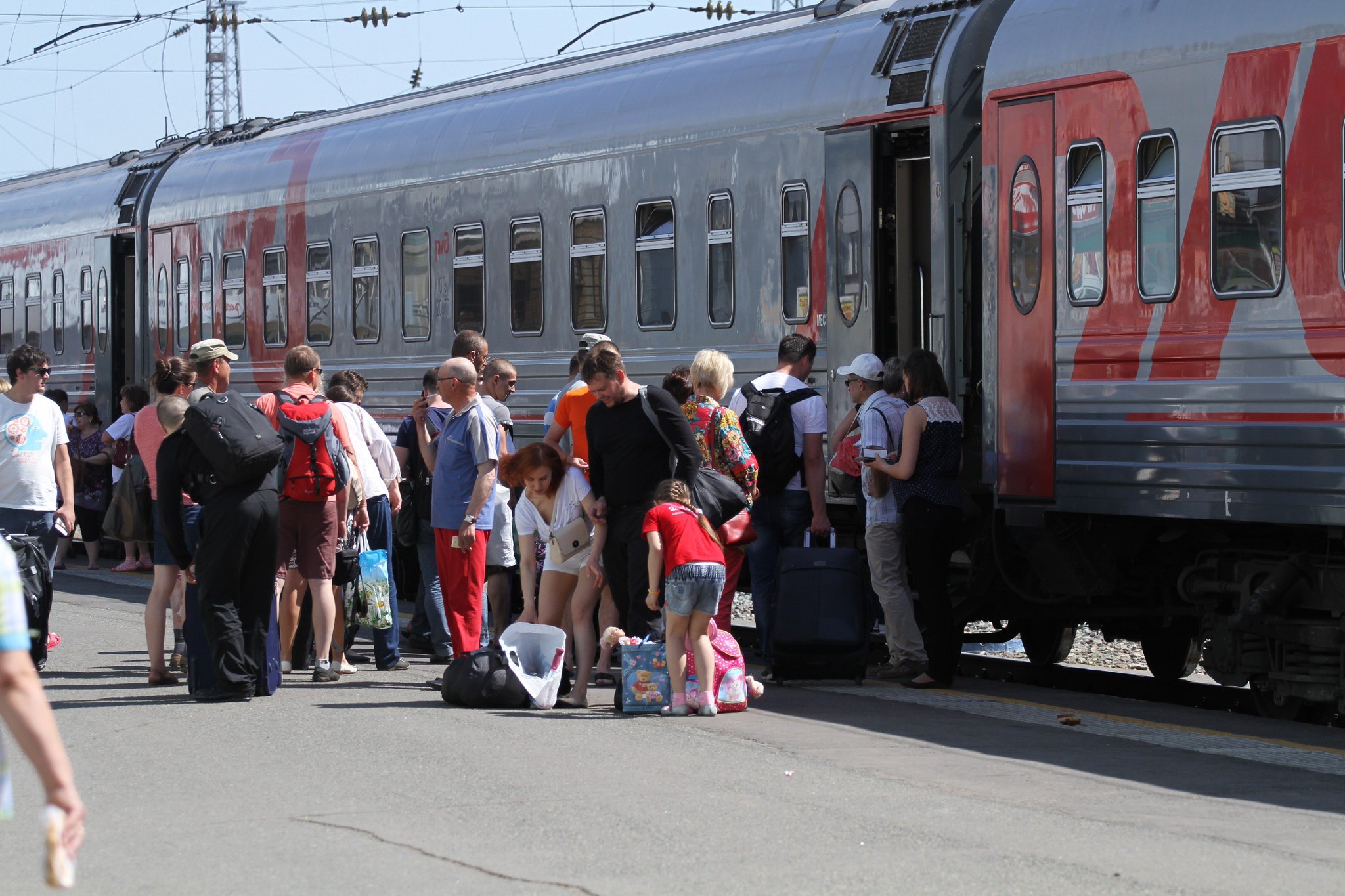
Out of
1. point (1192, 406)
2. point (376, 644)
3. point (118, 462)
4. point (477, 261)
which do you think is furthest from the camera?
point (118, 462)

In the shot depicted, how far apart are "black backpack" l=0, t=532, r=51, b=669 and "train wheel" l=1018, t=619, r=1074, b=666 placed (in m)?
5.88

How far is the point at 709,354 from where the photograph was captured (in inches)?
426

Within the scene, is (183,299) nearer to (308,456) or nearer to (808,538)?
(308,456)

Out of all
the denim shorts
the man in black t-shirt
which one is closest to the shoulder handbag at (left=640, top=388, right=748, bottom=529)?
the man in black t-shirt

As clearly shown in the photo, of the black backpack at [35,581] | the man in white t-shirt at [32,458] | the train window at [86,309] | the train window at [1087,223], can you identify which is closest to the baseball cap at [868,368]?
the train window at [1087,223]

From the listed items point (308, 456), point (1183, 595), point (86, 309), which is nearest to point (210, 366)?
point (308, 456)

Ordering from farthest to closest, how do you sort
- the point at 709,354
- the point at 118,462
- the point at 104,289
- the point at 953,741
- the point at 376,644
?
1. the point at 104,289
2. the point at 118,462
3. the point at 376,644
4. the point at 709,354
5. the point at 953,741

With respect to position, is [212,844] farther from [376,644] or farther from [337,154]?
[337,154]

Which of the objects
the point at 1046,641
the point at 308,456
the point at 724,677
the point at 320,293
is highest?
the point at 320,293

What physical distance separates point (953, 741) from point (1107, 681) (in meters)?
3.57

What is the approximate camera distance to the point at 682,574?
9367mm

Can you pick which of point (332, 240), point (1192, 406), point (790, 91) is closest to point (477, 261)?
point (332, 240)

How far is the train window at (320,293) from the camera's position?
1784 centimetres

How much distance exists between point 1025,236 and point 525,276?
5.35 meters
